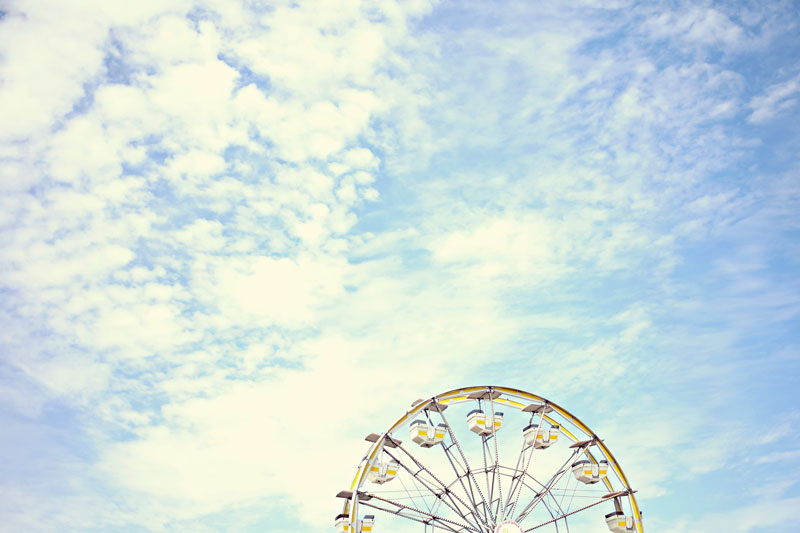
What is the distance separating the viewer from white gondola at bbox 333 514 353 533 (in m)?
25.3

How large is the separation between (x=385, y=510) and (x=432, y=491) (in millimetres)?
2093

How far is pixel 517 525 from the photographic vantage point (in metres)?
27.0

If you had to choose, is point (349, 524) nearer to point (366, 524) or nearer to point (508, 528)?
point (366, 524)

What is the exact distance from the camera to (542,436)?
2975cm

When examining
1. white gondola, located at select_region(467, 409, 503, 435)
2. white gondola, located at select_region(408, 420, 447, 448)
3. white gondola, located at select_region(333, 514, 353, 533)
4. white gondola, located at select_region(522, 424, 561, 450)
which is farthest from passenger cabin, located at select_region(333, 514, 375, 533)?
white gondola, located at select_region(522, 424, 561, 450)

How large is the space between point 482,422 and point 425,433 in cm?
242

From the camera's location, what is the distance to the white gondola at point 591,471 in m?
29.0

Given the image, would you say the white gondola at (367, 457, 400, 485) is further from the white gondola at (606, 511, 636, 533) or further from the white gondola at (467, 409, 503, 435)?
the white gondola at (606, 511, 636, 533)

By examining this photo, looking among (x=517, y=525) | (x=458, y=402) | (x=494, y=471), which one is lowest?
(x=517, y=525)

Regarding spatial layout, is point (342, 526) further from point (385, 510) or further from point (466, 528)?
point (466, 528)

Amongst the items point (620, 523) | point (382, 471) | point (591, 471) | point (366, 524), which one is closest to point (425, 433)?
point (382, 471)

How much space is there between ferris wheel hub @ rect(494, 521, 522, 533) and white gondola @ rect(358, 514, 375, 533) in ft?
14.5

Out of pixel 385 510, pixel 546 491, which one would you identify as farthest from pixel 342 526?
pixel 546 491

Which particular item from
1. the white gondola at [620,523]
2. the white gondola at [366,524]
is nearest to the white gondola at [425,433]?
the white gondola at [366,524]
